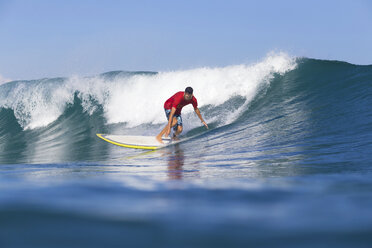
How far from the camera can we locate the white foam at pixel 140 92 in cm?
1430

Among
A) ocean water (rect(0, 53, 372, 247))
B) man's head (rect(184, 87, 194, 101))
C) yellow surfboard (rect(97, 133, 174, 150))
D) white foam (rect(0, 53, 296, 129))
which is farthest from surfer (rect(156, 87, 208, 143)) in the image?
white foam (rect(0, 53, 296, 129))

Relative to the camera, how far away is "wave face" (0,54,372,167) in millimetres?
6672

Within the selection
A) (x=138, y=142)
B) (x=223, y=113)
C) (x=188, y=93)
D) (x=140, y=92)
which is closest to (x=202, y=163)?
(x=188, y=93)

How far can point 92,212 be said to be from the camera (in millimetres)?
1586

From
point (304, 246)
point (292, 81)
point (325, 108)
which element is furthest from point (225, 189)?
point (292, 81)

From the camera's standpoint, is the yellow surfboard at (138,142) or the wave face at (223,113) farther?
the yellow surfboard at (138,142)

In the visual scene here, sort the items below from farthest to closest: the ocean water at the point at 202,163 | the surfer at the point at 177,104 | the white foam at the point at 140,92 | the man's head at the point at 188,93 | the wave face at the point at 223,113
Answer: the white foam at the point at 140,92, the surfer at the point at 177,104, the man's head at the point at 188,93, the wave face at the point at 223,113, the ocean water at the point at 202,163

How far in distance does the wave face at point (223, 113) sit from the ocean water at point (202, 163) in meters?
0.06

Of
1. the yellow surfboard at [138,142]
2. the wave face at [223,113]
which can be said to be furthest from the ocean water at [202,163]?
the yellow surfboard at [138,142]

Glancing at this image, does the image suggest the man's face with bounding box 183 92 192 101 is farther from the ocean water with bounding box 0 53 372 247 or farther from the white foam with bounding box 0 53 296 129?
the white foam with bounding box 0 53 296 129

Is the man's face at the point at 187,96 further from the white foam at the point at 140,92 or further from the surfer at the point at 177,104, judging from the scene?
the white foam at the point at 140,92

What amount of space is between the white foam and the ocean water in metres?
0.08

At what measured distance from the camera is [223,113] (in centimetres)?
1202

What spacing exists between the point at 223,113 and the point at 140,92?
7039 mm
